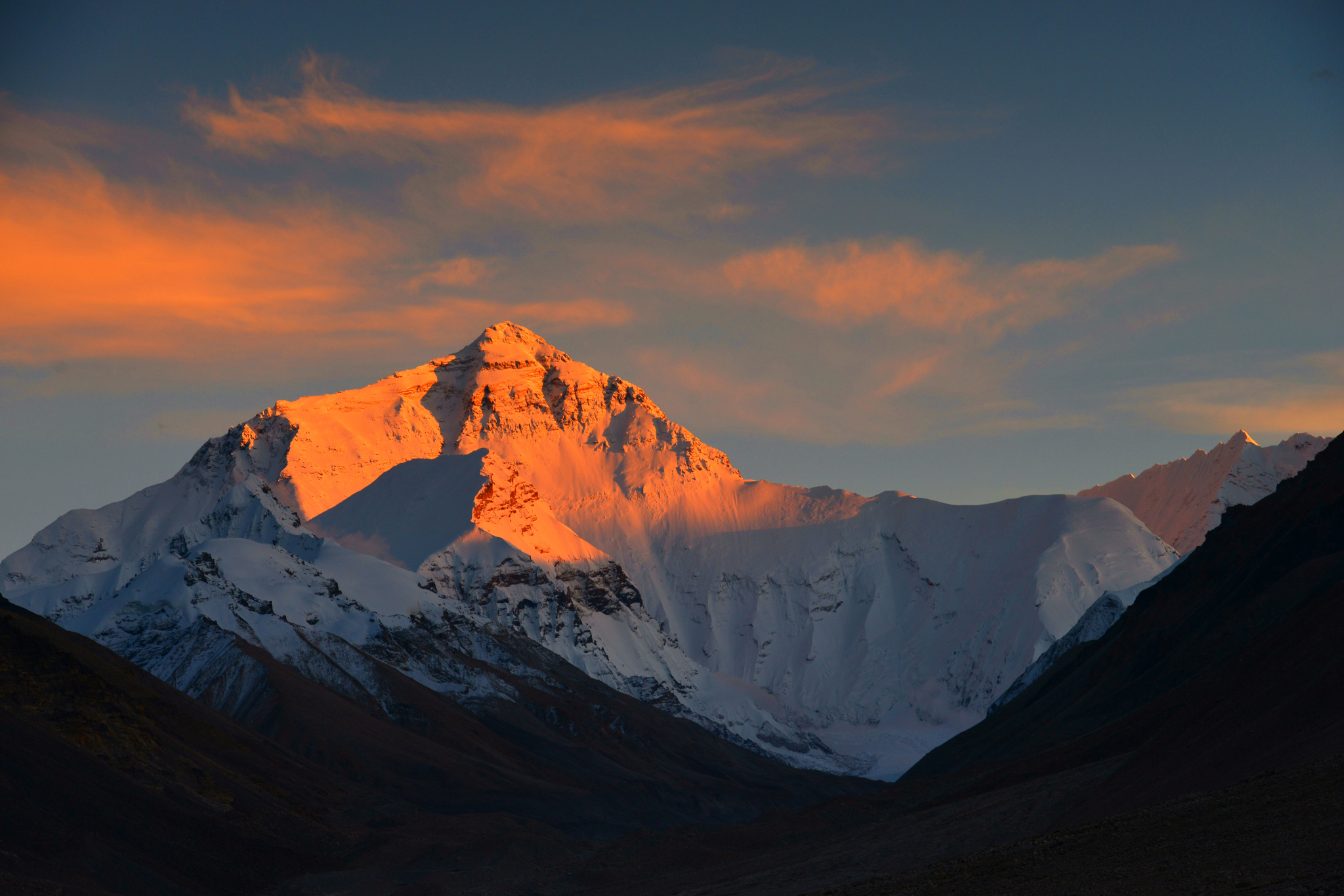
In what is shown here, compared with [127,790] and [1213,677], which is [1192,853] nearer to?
[1213,677]

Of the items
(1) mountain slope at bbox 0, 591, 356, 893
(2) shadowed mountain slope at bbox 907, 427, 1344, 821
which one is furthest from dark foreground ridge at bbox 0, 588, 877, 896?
(2) shadowed mountain slope at bbox 907, 427, 1344, 821

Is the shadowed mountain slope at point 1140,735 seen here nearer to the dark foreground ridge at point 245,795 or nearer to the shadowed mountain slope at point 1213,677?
the shadowed mountain slope at point 1213,677

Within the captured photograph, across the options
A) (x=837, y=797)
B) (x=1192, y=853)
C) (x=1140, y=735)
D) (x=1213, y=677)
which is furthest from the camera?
(x=837, y=797)

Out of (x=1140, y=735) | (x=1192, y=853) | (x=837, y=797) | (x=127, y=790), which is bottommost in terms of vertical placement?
(x=127, y=790)

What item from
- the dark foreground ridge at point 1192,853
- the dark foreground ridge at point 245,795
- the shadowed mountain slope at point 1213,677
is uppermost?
the shadowed mountain slope at point 1213,677

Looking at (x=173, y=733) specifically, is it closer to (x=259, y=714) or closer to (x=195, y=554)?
(x=259, y=714)

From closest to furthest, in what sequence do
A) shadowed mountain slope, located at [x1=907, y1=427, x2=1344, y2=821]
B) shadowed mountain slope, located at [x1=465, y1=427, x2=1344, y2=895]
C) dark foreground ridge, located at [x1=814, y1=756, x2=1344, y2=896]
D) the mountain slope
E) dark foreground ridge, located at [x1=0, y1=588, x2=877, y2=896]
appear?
dark foreground ridge, located at [x1=814, y1=756, x2=1344, y2=896] → shadowed mountain slope, located at [x1=907, y1=427, x2=1344, y2=821] → shadowed mountain slope, located at [x1=465, y1=427, x2=1344, y2=895] → the mountain slope → dark foreground ridge, located at [x1=0, y1=588, x2=877, y2=896]

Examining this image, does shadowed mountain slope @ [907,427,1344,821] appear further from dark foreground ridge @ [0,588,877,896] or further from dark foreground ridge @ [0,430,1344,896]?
dark foreground ridge @ [0,588,877,896]

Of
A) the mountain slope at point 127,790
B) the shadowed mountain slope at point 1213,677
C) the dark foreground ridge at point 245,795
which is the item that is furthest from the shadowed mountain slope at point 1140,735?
the mountain slope at point 127,790

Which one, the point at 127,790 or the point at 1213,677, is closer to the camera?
the point at 1213,677

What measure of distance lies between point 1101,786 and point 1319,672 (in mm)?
13006

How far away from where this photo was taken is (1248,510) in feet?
409

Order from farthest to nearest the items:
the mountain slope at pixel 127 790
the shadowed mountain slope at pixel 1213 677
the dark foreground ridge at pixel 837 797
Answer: the mountain slope at pixel 127 790 → the shadowed mountain slope at pixel 1213 677 → the dark foreground ridge at pixel 837 797

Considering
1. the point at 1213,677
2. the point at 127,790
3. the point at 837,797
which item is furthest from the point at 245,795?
the point at 1213,677
